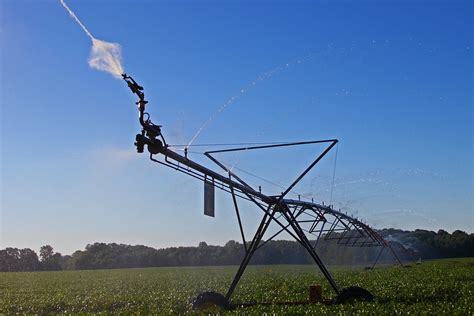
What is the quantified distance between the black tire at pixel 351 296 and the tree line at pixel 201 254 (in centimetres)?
6185

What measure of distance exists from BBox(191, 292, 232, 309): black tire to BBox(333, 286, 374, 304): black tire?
3062mm

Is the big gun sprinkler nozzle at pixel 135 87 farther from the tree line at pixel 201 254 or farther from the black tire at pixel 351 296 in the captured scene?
the tree line at pixel 201 254

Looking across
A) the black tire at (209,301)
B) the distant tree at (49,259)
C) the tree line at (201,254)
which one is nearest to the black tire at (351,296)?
the black tire at (209,301)

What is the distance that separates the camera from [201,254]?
9712 centimetres

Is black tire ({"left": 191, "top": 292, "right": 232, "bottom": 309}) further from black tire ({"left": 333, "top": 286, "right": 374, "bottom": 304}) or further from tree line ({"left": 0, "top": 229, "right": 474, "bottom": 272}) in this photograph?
tree line ({"left": 0, "top": 229, "right": 474, "bottom": 272})

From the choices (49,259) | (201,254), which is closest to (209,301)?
(201,254)

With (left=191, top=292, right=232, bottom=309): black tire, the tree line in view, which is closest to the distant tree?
the tree line

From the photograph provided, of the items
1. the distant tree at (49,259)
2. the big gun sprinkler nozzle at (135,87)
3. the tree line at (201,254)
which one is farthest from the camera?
the distant tree at (49,259)

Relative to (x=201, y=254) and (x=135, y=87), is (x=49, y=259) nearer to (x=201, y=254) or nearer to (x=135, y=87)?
(x=201, y=254)

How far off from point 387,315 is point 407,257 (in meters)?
53.7

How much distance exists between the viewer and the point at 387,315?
1118 cm

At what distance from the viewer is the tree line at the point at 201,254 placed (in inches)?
3255

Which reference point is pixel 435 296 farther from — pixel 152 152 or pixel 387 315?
pixel 152 152

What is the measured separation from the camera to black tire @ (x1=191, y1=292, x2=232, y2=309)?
42.3 feet
